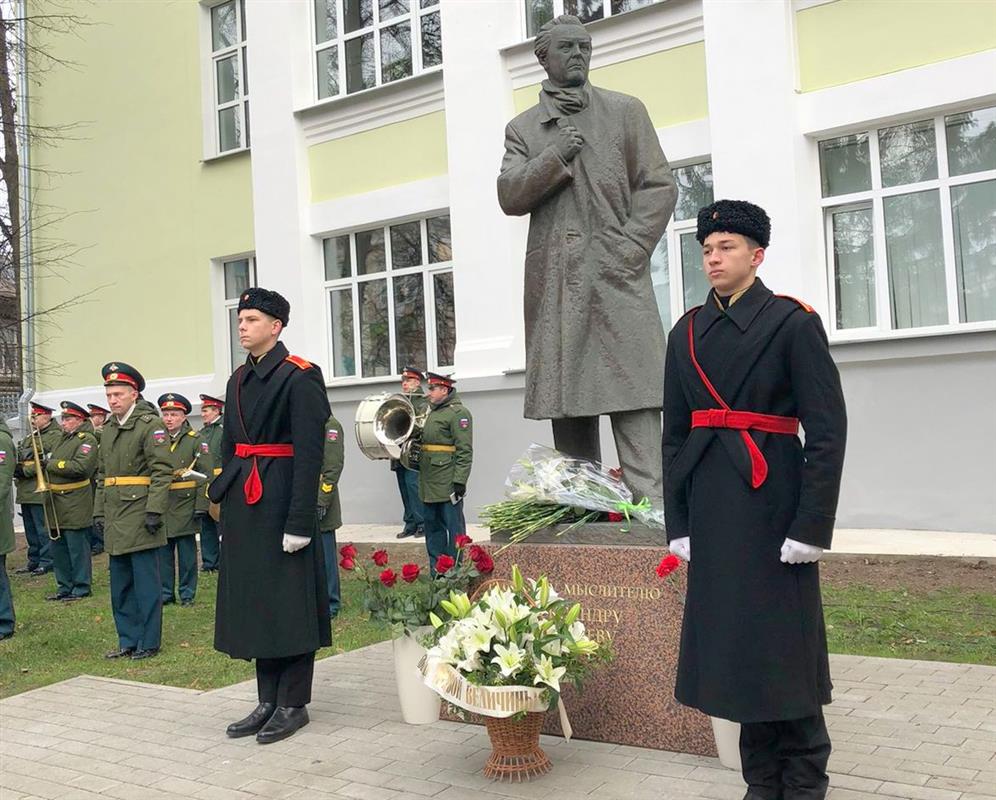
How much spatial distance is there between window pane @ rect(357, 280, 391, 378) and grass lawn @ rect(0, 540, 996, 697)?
→ 639 cm

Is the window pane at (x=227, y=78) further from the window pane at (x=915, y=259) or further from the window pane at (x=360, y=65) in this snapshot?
the window pane at (x=915, y=259)

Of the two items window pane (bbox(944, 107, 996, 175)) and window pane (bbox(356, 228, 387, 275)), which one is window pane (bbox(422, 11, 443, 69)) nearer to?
window pane (bbox(356, 228, 387, 275))

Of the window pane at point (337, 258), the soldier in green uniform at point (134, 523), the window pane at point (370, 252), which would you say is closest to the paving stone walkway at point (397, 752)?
the soldier in green uniform at point (134, 523)

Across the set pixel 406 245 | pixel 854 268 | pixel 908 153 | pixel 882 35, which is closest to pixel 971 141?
pixel 908 153

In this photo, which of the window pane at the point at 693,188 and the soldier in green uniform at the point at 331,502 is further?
the window pane at the point at 693,188

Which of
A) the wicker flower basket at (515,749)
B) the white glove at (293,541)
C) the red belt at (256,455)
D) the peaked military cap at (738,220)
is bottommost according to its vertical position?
the wicker flower basket at (515,749)

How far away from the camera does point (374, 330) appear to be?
54.6 ft

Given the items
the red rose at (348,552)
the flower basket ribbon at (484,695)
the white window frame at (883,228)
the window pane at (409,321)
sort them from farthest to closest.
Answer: the window pane at (409,321) → the white window frame at (883,228) → the red rose at (348,552) → the flower basket ribbon at (484,695)

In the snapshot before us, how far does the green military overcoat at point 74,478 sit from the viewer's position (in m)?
11.4

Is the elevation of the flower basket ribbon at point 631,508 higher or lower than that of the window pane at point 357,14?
lower

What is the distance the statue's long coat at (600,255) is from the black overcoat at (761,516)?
1295 millimetres

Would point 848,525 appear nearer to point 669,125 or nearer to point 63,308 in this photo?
point 669,125

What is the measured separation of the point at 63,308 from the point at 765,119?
1416 centimetres

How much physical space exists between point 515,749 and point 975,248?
8973 mm
